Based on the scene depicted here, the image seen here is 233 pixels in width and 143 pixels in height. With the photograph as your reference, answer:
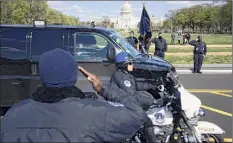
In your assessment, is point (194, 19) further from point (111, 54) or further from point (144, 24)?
point (111, 54)

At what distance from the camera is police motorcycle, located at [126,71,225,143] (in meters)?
3.97

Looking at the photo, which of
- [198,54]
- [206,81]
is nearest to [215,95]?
[206,81]

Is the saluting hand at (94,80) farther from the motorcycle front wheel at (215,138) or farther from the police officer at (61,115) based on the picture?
the motorcycle front wheel at (215,138)

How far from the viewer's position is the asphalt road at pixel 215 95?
677 cm

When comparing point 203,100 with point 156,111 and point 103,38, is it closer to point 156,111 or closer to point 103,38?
point 103,38

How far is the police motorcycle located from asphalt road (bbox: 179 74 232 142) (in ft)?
4.64

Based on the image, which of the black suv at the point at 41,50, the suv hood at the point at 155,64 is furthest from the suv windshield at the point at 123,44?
the suv hood at the point at 155,64

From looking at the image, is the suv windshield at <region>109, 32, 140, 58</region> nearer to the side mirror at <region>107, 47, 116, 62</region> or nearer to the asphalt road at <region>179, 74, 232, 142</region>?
the side mirror at <region>107, 47, 116, 62</region>

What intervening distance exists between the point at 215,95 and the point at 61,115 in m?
8.23

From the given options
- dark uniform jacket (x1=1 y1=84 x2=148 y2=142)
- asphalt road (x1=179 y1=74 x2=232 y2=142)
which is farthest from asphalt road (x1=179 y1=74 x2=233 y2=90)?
dark uniform jacket (x1=1 y1=84 x2=148 y2=142)

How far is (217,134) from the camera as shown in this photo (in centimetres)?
426

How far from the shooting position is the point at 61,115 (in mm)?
1651

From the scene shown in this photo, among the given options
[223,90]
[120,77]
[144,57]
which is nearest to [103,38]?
[144,57]

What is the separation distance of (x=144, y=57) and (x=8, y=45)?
2188mm
